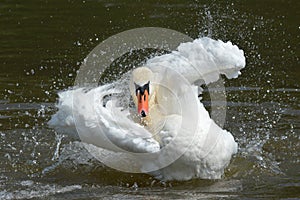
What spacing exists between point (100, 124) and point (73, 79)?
4110 mm

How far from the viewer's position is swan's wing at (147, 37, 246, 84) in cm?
690

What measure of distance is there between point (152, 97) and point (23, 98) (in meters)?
3.02

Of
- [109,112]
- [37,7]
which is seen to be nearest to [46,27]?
[37,7]

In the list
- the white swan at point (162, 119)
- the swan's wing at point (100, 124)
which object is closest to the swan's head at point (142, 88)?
the white swan at point (162, 119)

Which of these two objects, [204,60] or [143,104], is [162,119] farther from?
[204,60]

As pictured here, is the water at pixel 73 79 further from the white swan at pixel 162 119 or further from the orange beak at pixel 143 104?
the orange beak at pixel 143 104

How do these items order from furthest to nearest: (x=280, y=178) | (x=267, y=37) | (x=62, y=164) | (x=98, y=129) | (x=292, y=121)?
1. (x=267, y=37)
2. (x=292, y=121)
3. (x=62, y=164)
4. (x=280, y=178)
5. (x=98, y=129)

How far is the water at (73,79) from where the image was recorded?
6.87 m

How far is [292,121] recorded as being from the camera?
28.1 feet

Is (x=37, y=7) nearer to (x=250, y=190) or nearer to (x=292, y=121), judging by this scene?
(x=292, y=121)

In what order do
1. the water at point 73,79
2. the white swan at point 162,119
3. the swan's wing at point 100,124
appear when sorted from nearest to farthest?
1. the swan's wing at point 100,124
2. the white swan at point 162,119
3. the water at point 73,79

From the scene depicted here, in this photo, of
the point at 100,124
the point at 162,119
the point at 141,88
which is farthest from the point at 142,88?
the point at 100,124

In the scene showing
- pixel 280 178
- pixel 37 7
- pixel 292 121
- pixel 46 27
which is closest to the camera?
pixel 280 178

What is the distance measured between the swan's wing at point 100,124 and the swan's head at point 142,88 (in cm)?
15
